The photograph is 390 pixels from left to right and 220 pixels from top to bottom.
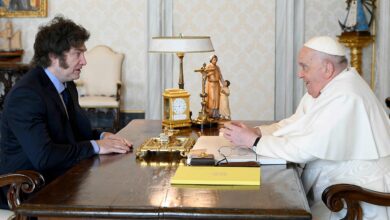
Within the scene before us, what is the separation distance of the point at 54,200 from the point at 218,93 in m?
1.94

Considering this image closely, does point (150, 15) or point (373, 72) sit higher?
point (150, 15)

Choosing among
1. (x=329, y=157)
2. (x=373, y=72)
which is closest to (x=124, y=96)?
(x=373, y=72)

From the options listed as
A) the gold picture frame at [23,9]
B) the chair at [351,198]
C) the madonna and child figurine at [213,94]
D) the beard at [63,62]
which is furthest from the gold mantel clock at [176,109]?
the gold picture frame at [23,9]

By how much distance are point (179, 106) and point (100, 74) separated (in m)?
3.90

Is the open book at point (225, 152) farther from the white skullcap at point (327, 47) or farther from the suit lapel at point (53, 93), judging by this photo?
the suit lapel at point (53, 93)

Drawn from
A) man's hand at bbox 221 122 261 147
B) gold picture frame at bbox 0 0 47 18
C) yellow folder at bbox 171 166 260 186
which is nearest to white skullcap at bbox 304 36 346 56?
man's hand at bbox 221 122 261 147

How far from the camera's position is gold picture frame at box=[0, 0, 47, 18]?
794cm

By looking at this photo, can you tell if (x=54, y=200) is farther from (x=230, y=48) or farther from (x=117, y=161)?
(x=230, y=48)

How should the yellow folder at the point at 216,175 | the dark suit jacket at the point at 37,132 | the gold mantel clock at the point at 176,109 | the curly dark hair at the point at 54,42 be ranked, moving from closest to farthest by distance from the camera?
the yellow folder at the point at 216,175 → the dark suit jacket at the point at 37,132 → the curly dark hair at the point at 54,42 → the gold mantel clock at the point at 176,109

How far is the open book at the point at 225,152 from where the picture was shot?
2900 mm

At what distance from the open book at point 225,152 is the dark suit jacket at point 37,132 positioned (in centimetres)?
56

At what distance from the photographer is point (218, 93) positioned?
13.3 feet

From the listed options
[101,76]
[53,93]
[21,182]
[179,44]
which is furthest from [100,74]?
[21,182]

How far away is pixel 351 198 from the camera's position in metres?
2.61
